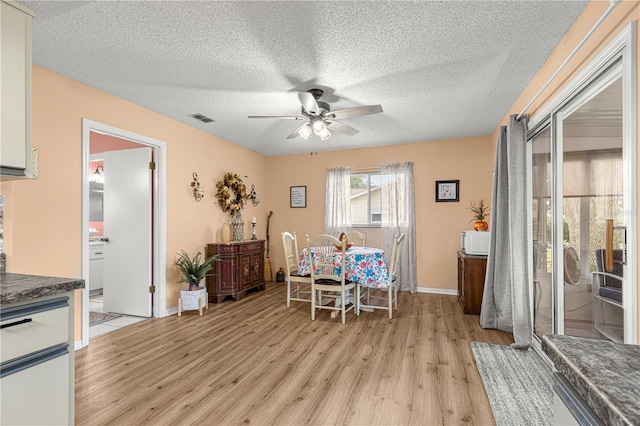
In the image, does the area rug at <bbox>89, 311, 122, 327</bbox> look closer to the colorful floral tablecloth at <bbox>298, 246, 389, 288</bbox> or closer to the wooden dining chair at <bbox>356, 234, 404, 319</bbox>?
the colorful floral tablecloth at <bbox>298, 246, 389, 288</bbox>

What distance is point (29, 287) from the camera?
53.1 inches

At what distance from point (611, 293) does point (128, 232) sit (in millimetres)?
4710

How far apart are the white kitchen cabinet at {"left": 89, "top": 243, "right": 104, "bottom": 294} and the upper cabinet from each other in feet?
13.9

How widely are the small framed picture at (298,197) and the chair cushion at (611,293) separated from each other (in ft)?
15.4

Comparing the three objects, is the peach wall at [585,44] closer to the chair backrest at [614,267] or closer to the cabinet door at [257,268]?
the chair backrest at [614,267]

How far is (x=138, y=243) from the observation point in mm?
3975

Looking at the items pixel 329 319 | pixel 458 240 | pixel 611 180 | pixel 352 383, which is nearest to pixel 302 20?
pixel 611 180

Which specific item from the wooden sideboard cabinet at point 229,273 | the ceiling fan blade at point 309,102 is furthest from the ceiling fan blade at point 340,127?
the wooden sideboard cabinet at point 229,273

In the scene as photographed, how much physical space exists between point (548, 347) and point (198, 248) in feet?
14.4

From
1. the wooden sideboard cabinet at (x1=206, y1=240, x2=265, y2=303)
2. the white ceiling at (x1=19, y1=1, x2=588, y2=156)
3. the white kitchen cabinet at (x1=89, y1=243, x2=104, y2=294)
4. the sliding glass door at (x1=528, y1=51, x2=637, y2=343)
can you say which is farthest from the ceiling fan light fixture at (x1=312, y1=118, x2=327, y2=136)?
the white kitchen cabinet at (x1=89, y1=243, x2=104, y2=294)

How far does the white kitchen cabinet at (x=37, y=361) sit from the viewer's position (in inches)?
48.9

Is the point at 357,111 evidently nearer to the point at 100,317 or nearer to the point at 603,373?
the point at 603,373

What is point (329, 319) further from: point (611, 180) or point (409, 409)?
point (611, 180)

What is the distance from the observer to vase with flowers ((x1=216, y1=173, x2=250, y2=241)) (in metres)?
4.94
